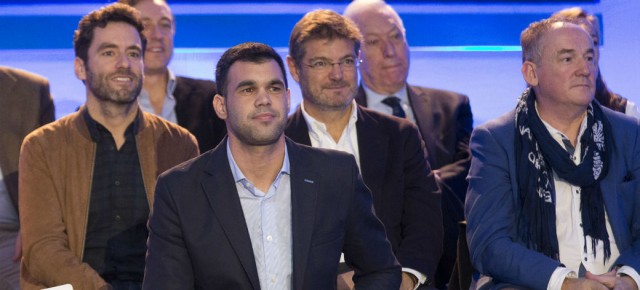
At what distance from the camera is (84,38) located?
451cm

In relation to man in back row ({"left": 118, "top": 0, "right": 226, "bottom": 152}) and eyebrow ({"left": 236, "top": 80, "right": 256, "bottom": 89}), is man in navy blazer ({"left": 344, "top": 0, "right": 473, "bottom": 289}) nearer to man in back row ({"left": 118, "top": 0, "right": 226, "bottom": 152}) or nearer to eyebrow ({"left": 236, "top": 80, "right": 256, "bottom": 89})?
man in back row ({"left": 118, "top": 0, "right": 226, "bottom": 152})

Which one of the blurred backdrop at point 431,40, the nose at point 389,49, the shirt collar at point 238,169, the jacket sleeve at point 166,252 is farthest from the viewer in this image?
the blurred backdrop at point 431,40

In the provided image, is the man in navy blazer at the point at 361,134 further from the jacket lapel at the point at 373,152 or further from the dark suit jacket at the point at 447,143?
the dark suit jacket at the point at 447,143

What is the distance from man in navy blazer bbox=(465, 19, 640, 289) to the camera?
3904 mm

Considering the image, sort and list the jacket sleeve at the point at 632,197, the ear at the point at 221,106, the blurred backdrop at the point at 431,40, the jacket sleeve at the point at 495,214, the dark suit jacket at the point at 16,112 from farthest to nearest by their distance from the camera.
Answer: the blurred backdrop at the point at 431,40 → the dark suit jacket at the point at 16,112 → the jacket sleeve at the point at 632,197 → the jacket sleeve at the point at 495,214 → the ear at the point at 221,106

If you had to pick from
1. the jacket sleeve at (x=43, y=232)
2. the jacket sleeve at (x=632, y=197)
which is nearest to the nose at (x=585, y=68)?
the jacket sleeve at (x=632, y=197)

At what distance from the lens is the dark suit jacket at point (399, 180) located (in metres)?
4.36

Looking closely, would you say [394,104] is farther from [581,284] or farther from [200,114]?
[581,284]

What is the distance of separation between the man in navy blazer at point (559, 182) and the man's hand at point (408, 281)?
26 cm

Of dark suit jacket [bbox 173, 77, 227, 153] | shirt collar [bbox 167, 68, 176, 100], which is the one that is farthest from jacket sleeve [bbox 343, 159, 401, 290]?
shirt collar [bbox 167, 68, 176, 100]

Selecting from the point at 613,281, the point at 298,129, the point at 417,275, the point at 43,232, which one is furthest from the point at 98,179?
the point at 613,281

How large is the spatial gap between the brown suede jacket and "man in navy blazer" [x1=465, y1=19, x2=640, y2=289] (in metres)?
1.33

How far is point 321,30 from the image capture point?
4.51 meters

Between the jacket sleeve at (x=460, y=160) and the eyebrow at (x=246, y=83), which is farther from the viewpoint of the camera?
the jacket sleeve at (x=460, y=160)
